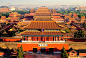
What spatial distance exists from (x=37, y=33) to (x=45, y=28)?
1.62 meters

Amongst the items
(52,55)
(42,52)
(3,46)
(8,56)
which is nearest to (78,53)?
(52,55)

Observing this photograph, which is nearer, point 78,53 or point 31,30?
point 78,53

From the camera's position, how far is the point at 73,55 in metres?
23.0

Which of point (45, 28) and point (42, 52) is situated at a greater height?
point (45, 28)

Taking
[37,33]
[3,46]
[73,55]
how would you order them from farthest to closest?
[3,46], [37,33], [73,55]

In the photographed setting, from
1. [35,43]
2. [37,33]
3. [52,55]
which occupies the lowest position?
[52,55]

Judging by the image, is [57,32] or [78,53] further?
[57,32]

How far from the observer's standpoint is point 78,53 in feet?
76.2

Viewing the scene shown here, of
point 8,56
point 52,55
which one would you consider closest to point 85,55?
point 52,55

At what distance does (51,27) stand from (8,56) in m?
8.60

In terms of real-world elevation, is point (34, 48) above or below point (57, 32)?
below

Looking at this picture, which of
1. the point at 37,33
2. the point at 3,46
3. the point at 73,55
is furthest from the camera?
the point at 3,46

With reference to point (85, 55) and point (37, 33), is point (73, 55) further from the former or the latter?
point (37, 33)

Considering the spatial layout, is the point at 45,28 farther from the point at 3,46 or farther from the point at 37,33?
the point at 3,46
